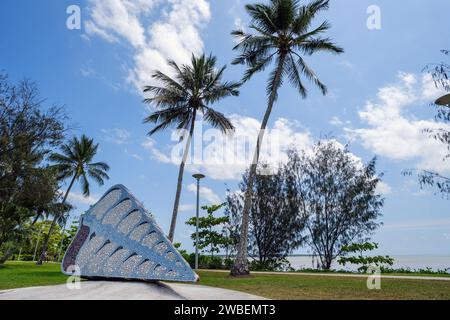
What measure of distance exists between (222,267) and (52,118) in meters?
16.2

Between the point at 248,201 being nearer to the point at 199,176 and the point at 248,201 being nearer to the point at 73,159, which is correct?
the point at 199,176

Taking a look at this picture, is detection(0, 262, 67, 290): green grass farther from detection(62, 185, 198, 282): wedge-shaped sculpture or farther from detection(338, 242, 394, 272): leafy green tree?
detection(338, 242, 394, 272): leafy green tree

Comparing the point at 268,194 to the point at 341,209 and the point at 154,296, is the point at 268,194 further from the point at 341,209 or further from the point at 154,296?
the point at 154,296

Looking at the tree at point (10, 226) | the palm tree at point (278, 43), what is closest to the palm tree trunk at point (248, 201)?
the palm tree at point (278, 43)

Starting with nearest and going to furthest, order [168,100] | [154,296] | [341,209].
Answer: [154,296] → [168,100] → [341,209]

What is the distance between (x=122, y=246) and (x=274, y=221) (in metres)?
18.1

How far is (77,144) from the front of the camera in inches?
1371

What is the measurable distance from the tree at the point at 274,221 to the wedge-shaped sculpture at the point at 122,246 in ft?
57.3

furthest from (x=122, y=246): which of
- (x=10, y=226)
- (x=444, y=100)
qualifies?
(x=10, y=226)

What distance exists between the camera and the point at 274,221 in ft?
89.8

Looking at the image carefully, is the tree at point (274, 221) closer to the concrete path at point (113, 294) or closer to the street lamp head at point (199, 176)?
the street lamp head at point (199, 176)

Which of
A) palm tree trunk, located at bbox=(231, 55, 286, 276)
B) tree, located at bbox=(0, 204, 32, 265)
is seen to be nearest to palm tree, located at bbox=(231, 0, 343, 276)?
palm tree trunk, located at bbox=(231, 55, 286, 276)

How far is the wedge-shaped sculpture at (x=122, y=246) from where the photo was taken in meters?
10.1

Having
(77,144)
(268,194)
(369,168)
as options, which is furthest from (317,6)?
(77,144)
